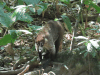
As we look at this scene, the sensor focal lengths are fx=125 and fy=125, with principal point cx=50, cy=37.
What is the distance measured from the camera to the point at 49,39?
2.86 metres

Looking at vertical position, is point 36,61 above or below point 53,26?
below

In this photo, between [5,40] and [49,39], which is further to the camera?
[49,39]

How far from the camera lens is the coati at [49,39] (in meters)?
2.67

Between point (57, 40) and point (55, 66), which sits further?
point (57, 40)

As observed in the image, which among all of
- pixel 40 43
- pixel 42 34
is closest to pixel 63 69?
pixel 40 43

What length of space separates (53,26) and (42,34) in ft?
1.66

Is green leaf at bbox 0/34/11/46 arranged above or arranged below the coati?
above

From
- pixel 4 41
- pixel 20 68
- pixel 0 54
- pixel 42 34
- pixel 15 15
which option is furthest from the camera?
pixel 0 54

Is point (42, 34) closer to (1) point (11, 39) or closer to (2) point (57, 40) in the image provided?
(2) point (57, 40)

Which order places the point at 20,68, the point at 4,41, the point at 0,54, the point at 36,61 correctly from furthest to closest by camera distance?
the point at 0,54, the point at 36,61, the point at 20,68, the point at 4,41

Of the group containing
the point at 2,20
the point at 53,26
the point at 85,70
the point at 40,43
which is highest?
the point at 2,20

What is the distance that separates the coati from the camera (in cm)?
267

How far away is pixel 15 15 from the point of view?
6.14 feet

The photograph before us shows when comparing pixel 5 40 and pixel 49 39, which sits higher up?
pixel 5 40
